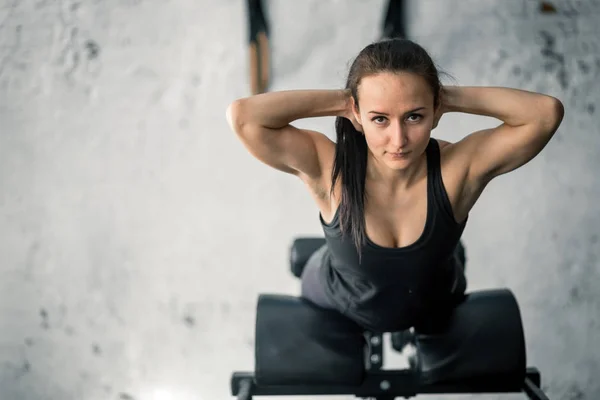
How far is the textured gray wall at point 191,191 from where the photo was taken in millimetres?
1745

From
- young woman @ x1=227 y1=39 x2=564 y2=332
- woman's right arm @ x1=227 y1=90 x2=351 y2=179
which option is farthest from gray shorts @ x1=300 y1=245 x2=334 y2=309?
woman's right arm @ x1=227 y1=90 x2=351 y2=179

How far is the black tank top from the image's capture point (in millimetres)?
1024

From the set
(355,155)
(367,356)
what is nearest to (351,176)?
(355,155)

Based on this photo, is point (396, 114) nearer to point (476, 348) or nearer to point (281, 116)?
point (281, 116)

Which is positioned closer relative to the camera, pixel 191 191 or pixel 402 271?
pixel 402 271

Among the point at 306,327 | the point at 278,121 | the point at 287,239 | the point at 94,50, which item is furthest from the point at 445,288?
the point at 94,50

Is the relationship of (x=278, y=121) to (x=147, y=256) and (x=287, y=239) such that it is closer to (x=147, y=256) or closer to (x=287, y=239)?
(x=287, y=239)

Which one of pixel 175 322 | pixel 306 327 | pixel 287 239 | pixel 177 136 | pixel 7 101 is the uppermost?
pixel 7 101

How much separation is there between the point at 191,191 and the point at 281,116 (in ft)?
2.95

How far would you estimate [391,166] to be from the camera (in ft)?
3.18

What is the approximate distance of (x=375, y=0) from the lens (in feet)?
5.67

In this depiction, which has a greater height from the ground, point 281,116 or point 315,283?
point 281,116

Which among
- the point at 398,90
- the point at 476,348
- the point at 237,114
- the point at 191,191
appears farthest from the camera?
the point at 191,191

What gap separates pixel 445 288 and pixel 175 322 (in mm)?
1068
